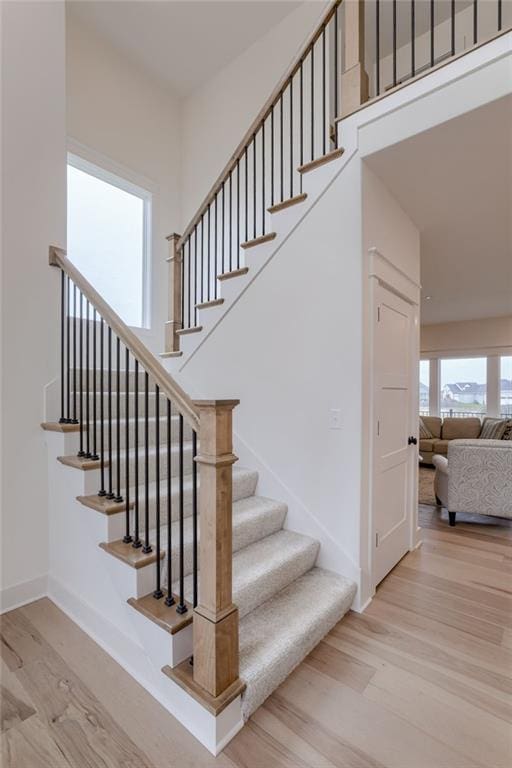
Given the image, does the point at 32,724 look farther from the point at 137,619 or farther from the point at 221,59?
the point at 221,59

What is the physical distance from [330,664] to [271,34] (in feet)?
18.8

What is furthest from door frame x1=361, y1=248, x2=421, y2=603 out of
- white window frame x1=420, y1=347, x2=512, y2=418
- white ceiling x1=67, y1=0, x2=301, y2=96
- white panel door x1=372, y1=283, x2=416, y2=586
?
white window frame x1=420, y1=347, x2=512, y2=418

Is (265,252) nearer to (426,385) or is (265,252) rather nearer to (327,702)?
(327,702)

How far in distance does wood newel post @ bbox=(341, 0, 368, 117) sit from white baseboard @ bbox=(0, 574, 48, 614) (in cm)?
345

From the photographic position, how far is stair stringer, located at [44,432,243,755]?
1.48m

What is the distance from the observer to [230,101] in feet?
15.0

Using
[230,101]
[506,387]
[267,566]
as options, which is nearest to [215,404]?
[267,566]

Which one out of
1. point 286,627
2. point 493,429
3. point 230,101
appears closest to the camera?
point 286,627

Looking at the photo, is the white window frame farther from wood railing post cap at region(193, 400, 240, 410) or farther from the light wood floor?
wood railing post cap at region(193, 400, 240, 410)

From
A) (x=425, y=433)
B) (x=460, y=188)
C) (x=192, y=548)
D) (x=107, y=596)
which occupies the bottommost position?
(x=107, y=596)

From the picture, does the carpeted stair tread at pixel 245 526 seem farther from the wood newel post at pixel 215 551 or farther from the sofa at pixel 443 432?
the sofa at pixel 443 432

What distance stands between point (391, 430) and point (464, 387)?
19.2ft

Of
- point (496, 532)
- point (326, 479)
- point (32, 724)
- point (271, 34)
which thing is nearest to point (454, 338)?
point (496, 532)

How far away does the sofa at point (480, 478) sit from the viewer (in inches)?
141
